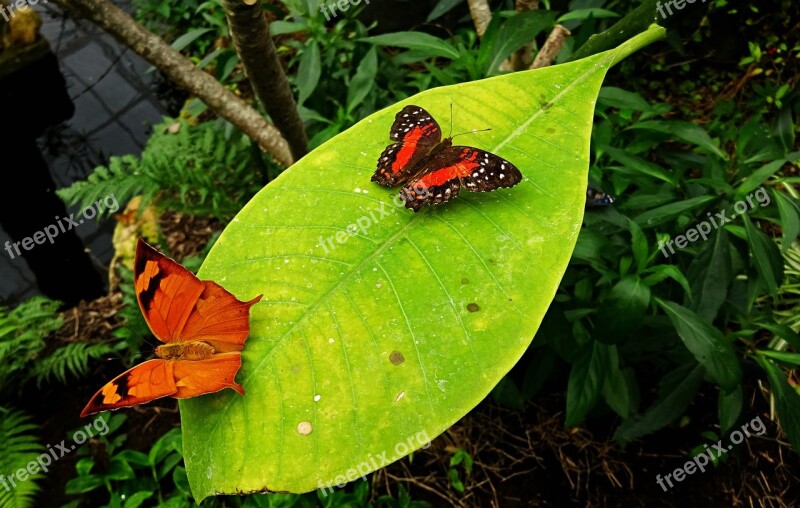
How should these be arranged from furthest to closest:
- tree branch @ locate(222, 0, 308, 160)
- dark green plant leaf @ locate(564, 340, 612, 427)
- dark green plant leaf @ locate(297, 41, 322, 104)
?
1. dark green plant leaf @ locate(297, 41, 322, 104)
2. dark green plant leaf @ locate(564, 340, 612, 427)
3. tree branch @ locate(222, 0, 308, 160)

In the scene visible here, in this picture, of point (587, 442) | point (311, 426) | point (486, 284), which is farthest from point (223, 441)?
point (587, 442)

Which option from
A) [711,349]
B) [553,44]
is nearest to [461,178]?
[553,44]

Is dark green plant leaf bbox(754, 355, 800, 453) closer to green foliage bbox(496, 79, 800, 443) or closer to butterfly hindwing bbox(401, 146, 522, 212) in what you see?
green foliage bbox(496, 79, 800, 443)

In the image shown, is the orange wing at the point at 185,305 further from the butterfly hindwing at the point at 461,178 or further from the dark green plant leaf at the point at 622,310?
the dark green plant leaf at the point at 622,310

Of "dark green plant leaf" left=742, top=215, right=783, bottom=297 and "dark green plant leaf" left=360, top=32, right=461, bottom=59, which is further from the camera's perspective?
"dark green plant leaf" left=360, top=32, right=461, bottom=59

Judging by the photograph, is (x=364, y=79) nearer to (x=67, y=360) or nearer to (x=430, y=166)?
(x=430, y=166)

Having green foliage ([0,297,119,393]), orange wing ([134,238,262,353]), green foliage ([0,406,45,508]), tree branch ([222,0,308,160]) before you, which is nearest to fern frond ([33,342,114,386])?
green foliage ([0,297,119,393])

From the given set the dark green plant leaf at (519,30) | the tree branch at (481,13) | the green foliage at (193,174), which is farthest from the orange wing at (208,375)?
the green foliage at (193,174)
